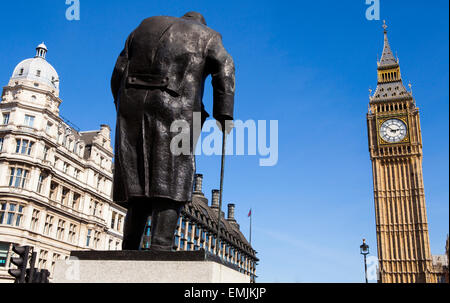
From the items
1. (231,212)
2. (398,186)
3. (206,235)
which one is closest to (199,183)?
(206,235)

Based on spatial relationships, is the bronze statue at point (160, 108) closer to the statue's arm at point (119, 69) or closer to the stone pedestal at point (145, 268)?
the statue's arm at point (119, 69)

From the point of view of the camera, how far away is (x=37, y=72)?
39.9 meters

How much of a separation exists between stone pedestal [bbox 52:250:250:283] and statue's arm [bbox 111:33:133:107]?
2128 millimetres

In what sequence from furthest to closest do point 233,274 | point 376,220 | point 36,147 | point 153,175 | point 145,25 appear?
point 376,220
point 36,147
point 145,25
point 153,175
point 233,274

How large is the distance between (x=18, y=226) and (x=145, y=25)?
1242 inches

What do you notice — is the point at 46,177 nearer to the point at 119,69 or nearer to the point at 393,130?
the point at 119,69

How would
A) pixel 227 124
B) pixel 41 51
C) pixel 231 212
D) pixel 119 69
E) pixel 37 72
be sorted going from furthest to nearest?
pixel 231 212 → pixel 41 51 → pixel 37 72 → pixel 119 69 → pixel 227 124

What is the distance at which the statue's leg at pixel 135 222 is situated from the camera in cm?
488

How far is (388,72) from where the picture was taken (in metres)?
84.2

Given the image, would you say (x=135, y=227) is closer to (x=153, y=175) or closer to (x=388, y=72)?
(x=153, y=175)

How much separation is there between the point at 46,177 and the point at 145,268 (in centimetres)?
3455

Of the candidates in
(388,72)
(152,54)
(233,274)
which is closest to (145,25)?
(152,54)

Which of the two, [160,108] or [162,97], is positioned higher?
[162,97]

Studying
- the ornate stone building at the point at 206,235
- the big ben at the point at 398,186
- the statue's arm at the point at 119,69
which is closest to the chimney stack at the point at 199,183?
the ornate stone building at the point at 206,235
